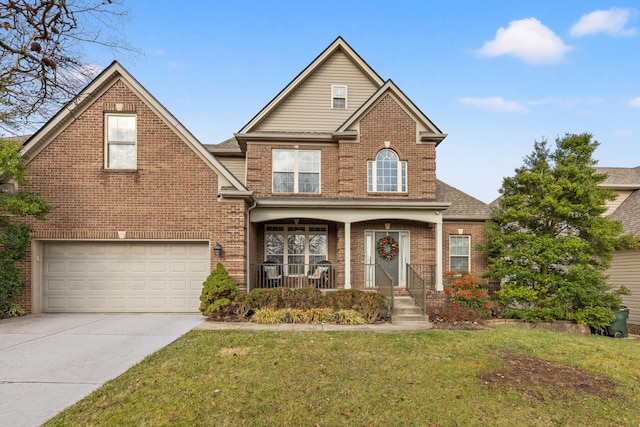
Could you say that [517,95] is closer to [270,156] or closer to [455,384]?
[270,156]

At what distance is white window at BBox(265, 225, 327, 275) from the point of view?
13938mm

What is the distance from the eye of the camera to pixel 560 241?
1130 centimetres

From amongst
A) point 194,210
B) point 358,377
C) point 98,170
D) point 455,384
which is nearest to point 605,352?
point 455,384

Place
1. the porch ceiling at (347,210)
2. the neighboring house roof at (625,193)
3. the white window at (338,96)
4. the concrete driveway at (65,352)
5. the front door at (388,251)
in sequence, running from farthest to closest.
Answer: the neighboring house roof at (625,193) → the white window at (338,96) → the front door at (388,251) → the porch ceiling at (347,210) → the concrete driveway at (65,352)

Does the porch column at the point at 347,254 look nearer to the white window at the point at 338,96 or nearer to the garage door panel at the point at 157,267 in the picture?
the white window at the point at 338,96

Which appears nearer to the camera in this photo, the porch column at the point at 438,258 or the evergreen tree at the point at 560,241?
the evergreen tree at the point at 560,241

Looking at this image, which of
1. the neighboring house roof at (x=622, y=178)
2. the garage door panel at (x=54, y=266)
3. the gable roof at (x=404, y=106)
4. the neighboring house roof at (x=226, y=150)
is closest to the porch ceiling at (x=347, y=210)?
the gable roof at (x=404, y=106)

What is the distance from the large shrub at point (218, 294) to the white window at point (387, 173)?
627 centimetres

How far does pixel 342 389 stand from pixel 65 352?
5.22m

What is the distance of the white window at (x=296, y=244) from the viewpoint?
549 inches

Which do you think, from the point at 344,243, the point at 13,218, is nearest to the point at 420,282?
the point at 344,243

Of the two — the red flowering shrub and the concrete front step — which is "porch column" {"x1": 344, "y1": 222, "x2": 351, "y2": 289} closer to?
the concrete front step

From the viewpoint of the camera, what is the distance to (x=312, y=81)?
48.4ft

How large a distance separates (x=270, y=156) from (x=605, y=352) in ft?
37.0
